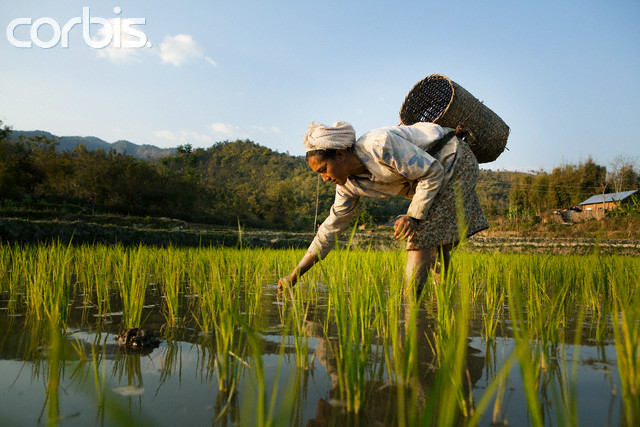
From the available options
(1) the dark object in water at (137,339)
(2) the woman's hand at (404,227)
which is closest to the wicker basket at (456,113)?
(2) the woman's hand at (404,227)

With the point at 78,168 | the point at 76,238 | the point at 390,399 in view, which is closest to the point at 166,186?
the point at 78,168

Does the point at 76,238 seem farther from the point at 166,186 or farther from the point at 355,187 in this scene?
the point at 166,186

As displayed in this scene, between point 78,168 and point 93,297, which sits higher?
point 78,168

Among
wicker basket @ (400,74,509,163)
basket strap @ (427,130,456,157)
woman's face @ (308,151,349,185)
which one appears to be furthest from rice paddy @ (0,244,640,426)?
wicker basket @ (400,74,509,163)

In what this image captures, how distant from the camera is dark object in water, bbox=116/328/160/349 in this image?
3.98ft

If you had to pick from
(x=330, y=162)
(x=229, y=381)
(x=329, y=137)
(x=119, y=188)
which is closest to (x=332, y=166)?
(x=330, y=162)

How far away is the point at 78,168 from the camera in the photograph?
23078mm

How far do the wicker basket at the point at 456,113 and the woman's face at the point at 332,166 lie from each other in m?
1.00

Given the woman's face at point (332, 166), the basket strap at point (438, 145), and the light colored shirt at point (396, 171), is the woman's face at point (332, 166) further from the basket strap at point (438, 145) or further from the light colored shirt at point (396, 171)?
the basket strap at point (438, 145)

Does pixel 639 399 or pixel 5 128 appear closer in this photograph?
pixel 639 399

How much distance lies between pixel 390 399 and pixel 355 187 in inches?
52.8

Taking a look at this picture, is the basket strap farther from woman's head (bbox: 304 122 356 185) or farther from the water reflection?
the water reflection

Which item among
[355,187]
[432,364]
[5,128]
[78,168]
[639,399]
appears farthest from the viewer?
[5,128]

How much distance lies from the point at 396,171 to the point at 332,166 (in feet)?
1.09
